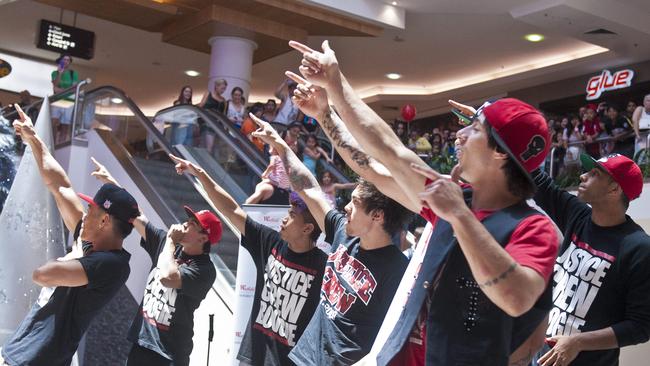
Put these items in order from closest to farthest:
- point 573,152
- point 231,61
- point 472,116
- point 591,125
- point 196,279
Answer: point 472,116 < point 196,279 < point 573,152 < point 591,125 < point 231,61

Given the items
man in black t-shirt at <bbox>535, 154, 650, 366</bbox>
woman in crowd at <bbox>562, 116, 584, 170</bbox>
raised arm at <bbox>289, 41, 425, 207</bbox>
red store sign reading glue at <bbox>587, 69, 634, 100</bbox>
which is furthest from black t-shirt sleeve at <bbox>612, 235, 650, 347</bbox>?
red store sign reading glue at <bbox>587, 69, 634, 100</bbox>

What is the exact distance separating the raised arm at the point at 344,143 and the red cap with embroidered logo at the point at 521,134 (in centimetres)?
61

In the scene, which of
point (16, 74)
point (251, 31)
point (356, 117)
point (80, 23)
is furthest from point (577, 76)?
point (356, 117)

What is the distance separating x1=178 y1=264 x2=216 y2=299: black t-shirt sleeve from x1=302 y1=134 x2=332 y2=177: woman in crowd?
4.50m

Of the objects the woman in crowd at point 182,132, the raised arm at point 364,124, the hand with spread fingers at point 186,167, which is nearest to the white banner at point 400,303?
the raised arm at point 364,124

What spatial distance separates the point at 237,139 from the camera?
8.62 metres

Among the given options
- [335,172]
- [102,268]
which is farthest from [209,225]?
[335,172]

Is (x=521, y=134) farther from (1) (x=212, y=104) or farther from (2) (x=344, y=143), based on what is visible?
(1) (x=212, y=104)

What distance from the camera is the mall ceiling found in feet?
41.5

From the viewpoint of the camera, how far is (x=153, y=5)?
40.9 feet

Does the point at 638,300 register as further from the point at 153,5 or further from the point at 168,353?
the point at 153,5

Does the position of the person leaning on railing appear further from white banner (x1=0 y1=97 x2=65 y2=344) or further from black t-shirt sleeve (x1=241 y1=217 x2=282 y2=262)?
white banner (x1=0 y1=97 x2=65 y2=344)

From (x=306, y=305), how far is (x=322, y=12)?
9.78 meters

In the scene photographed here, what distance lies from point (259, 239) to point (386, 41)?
447 inches
